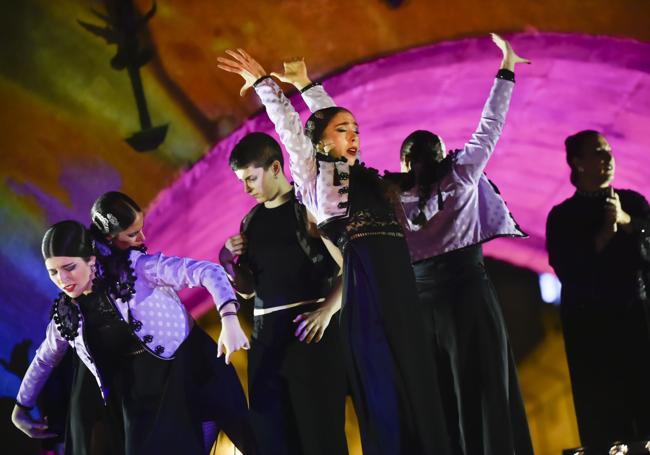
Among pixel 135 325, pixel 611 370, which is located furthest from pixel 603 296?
pixel 135 325

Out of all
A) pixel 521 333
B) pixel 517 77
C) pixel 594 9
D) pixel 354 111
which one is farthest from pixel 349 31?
pixel 521 333

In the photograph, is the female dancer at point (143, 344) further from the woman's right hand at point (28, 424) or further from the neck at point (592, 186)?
the neck at point (592, 186)

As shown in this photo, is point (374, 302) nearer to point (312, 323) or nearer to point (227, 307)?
point (312, 323)

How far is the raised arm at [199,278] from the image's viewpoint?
3.11 metres

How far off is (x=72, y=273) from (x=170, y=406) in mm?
663

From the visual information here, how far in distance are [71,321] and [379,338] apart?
1.33 meters

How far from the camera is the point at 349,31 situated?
466 cm

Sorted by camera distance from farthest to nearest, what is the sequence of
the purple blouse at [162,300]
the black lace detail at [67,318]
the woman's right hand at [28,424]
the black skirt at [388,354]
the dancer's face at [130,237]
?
the woman's right hand at [28,424]
the dancer's face at [130,237]
the black lace detail at [67,318]
the purple blouse at [162,300]
the black skirt at [388,354]

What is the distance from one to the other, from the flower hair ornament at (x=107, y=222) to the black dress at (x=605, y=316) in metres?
1.97

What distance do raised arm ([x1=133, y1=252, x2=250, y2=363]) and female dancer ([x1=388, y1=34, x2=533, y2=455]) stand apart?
0.83 metres

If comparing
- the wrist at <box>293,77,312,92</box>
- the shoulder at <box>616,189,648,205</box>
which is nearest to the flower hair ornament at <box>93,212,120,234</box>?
the wrist at <box>293,77,312,92</box>

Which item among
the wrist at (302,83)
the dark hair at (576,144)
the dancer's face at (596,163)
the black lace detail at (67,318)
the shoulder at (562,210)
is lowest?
the black lace detail at (67,318)

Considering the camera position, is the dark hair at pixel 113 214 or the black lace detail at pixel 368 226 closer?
the black lace detail at pixel 368 226

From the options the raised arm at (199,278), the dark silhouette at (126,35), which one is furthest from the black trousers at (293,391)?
the dark silhouette at (126,35)
